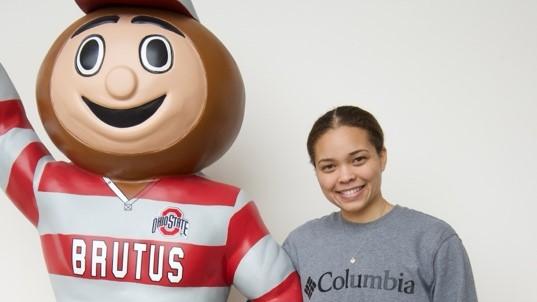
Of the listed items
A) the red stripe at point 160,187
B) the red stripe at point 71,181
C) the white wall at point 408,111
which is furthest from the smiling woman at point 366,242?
the white wall at point 408,111

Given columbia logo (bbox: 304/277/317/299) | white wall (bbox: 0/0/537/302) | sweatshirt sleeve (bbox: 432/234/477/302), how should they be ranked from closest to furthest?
sweatshirt sleeve (bbox: 432/234/477/302), columbia logo (bbox: 304/277/317/299), white wall (bbox: 0/0/537/302)

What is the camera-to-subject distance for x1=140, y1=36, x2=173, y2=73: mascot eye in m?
1.15

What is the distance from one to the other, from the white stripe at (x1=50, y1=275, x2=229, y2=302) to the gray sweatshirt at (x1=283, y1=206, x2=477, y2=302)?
0.72 feet

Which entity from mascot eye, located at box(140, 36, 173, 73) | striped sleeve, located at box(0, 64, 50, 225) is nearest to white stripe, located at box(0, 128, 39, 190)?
striped sleeve, located at box(0, 64, 50, 225)

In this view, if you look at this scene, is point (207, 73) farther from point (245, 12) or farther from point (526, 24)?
point (526, 24)

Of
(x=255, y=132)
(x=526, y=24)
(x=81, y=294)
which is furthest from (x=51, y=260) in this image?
(x=526, y=24)

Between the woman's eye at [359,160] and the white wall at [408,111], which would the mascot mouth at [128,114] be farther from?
the white wall at [408,111]

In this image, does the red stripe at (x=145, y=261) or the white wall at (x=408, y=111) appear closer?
the red stripe at (x=145, y=261)

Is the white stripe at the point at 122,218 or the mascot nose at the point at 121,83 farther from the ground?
the mascot nose at the point at 121,83

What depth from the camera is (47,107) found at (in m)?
1.19

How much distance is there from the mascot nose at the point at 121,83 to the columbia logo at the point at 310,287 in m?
0.52

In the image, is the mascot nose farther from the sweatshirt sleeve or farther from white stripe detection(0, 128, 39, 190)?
→ the sweatshirt sleeve

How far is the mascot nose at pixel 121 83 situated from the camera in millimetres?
1115

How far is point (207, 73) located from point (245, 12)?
28.1 inches
